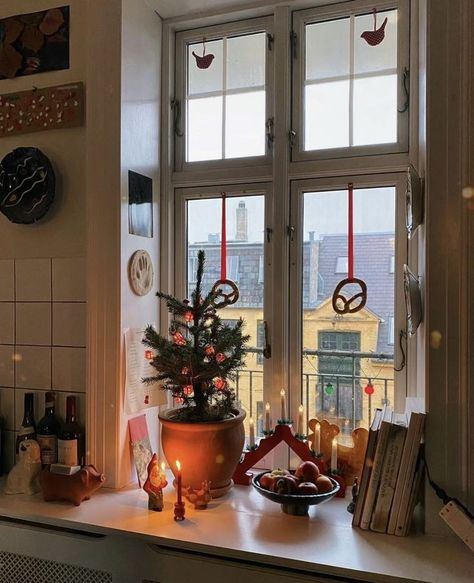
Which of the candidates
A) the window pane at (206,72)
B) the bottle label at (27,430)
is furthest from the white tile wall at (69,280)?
the window pane at (206,72)

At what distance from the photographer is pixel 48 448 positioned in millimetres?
1619

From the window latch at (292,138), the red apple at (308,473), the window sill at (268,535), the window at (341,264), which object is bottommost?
the window sill at (268,535)

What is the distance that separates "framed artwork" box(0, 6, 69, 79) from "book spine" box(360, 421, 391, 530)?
1485mm

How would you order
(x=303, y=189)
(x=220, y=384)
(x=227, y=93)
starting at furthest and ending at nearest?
(x=227, y=93)
(x=303, y=189)
(x=220, y=384)

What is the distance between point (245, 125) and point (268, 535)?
1297 millimetres

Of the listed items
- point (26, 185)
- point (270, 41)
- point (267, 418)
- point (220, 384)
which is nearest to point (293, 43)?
point (270, 41)

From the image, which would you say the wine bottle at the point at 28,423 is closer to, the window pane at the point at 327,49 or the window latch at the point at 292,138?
the window latch at the point at 292,138

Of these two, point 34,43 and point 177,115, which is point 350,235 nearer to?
point 177,115

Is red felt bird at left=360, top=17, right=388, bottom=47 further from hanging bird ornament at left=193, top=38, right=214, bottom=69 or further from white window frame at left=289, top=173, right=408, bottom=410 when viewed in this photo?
hanging bird ornament at left=193, top=38, right=214, bottom=69

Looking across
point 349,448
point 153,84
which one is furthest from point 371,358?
point 153,84

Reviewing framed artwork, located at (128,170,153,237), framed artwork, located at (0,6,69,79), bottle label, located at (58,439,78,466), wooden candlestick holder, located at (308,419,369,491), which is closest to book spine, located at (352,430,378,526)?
wooden candlestick holder, located at (308,419,369,491)

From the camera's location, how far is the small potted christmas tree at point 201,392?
1465mm

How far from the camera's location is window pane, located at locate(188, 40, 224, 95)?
183 cm

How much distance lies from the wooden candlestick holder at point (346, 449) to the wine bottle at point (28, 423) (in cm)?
89
